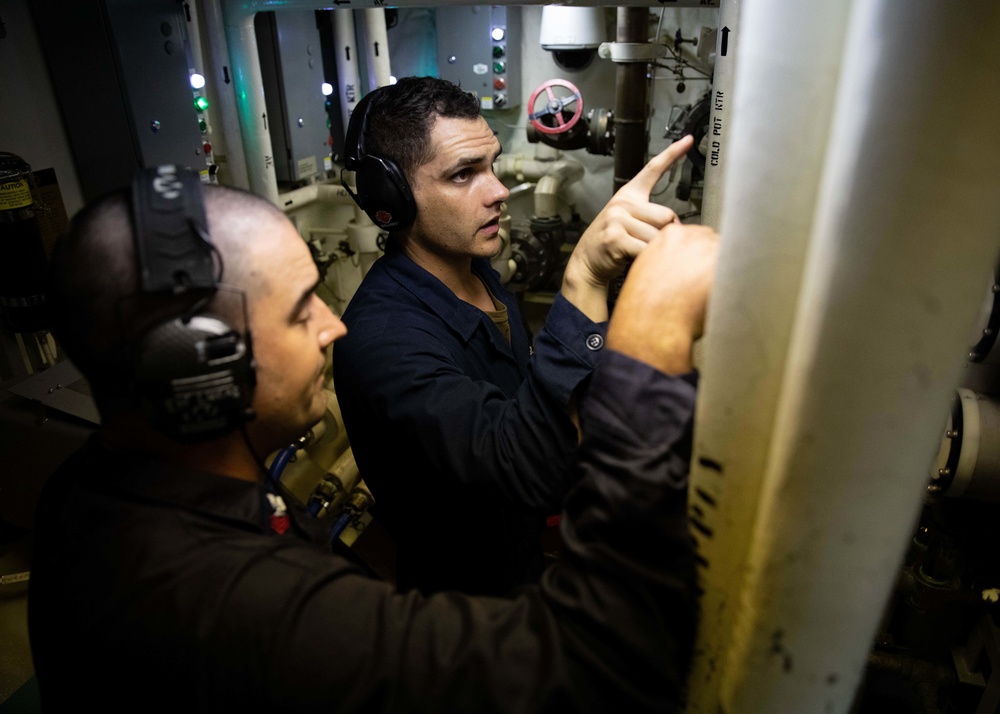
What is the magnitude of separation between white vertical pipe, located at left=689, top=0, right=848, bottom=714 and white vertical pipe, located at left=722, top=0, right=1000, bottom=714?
0.05 ft

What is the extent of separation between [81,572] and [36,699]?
1.35m

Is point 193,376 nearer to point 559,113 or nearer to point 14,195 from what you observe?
point 14,195

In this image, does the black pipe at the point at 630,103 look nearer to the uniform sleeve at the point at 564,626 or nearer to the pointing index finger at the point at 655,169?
the pointing index finger at the point at 655,169

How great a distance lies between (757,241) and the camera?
0.48 m

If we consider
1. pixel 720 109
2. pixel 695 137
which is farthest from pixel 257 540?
pixel 695 137

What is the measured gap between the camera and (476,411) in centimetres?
110

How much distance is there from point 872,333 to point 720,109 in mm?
963

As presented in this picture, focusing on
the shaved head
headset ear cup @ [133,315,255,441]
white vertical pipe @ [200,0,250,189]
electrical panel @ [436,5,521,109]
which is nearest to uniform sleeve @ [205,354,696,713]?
headset ear cup @ [133,315,255,441]

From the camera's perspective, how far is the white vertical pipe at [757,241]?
1.44 feet

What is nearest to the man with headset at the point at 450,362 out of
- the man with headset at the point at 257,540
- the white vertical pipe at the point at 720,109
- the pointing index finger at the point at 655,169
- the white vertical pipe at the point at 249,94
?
the pointing index finger at the point at 655,169

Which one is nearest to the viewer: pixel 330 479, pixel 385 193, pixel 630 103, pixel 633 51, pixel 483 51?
pixel 385 193

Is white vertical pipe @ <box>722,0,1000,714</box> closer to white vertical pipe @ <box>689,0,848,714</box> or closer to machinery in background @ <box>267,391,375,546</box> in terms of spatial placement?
white vertical pipe @ <box>689,0,848,714</box>

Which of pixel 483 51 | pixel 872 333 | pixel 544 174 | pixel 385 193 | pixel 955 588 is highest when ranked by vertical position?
pixel 483 51

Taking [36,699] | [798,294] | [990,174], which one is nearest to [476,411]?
[798,294]
